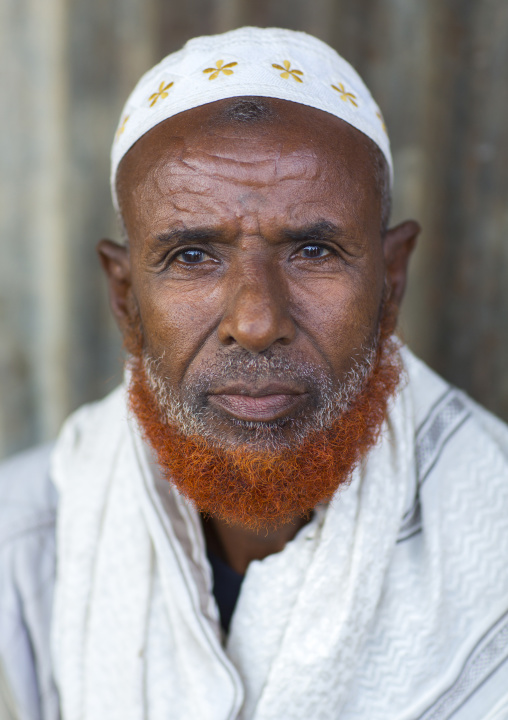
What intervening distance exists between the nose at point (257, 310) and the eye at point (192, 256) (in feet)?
0.32

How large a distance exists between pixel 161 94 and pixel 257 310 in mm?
636

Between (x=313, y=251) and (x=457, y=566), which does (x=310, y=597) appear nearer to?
(x=457, y=566)

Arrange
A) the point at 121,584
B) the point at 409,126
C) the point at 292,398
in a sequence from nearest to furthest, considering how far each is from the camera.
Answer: the point at 292,398, the point at 121,584, the point at 409,126

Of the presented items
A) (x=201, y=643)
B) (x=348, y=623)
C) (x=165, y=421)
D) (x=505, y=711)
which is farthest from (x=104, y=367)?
(x=505, y=711)

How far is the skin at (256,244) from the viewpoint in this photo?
1.40m

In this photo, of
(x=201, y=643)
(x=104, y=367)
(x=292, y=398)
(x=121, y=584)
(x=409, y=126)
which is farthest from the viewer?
(x=104, y=367)

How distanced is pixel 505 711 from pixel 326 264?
109 cm

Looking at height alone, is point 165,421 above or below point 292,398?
below

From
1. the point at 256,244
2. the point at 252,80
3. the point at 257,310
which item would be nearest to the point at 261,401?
the point at 257,310

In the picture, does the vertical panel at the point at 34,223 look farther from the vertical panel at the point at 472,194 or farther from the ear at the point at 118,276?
the vertical panel at the point at 472,194

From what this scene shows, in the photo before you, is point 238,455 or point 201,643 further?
point 201,643

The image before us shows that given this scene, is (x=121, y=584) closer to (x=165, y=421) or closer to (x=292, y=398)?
(x=165, y=421)

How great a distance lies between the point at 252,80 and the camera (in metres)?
1.50

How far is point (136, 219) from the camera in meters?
1.56
